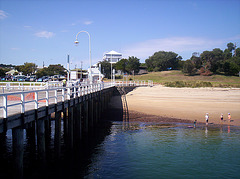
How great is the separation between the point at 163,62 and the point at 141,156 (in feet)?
297

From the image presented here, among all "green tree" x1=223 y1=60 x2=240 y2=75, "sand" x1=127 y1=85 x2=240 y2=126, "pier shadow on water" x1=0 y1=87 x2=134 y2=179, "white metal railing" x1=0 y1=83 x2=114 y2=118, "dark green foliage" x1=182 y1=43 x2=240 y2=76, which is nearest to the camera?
"white metal railing" x1=0 y1=83 x2=114 y2=118

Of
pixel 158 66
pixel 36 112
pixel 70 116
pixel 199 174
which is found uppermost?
pixel 158 66

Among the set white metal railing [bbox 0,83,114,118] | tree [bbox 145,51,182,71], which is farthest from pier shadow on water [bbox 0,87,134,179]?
tree [bbox 145,51,182,71]

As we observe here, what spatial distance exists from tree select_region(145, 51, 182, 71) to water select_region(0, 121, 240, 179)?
267 ft

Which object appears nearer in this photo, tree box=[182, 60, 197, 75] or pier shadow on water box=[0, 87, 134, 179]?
pier shadow on water box=[0, 87, 134, 179]

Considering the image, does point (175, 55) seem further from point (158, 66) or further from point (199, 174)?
point (199, 174)

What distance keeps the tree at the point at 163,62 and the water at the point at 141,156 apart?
267 feet

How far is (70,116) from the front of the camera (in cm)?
1555

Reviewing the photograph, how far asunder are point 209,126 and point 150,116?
23.6ft

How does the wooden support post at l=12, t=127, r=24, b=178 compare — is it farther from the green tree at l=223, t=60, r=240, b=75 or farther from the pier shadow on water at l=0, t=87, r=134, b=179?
the green tree at l=223, t=60, r=240, b=75

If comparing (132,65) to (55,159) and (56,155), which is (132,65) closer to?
(55,159)

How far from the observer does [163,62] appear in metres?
103

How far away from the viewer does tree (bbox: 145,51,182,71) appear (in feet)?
Answer: 338

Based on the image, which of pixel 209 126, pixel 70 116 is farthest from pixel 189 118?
pixel 70 116
